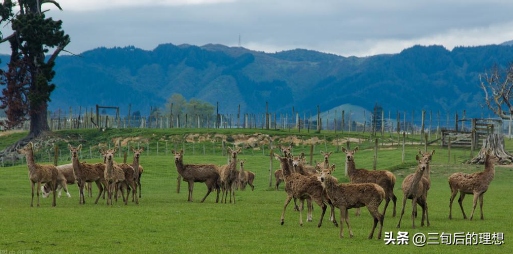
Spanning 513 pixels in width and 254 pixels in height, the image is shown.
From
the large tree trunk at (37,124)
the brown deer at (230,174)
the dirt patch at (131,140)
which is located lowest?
the brown deer at (230,174)

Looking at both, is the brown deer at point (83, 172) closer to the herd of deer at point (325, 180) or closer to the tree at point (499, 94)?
the herd of deer at point (325, 180)

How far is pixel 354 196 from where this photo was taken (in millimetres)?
18250

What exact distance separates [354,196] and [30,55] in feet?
202

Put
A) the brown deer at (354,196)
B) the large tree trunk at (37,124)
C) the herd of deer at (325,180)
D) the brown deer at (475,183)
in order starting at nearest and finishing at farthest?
the brown deer at (354,196)
the herd of deer at (325,180)
the brown deer at (475,183)
the large tree trunk at (37,124)

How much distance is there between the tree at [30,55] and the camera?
7112cm

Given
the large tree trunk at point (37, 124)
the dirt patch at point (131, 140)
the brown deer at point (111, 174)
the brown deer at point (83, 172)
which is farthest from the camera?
the dirt patch at point (131, 140)

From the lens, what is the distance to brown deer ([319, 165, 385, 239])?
18.0m

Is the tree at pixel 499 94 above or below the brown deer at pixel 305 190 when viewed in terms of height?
above

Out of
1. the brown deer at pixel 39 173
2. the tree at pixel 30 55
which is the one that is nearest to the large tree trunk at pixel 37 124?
the tree at pixel 30 55

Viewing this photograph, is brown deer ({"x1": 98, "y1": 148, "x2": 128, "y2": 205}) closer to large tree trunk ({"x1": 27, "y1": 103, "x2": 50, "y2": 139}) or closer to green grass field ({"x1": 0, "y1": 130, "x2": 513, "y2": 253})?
green grass field ({"x1": 0, "y1": 130, "x2": 513, "y2": 253})

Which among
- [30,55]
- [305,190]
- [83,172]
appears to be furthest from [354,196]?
[30,55]

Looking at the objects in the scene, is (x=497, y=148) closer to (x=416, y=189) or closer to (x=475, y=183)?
(x=475, y=183)

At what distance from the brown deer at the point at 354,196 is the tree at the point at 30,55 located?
191 ft

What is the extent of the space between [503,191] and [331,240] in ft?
70.0
